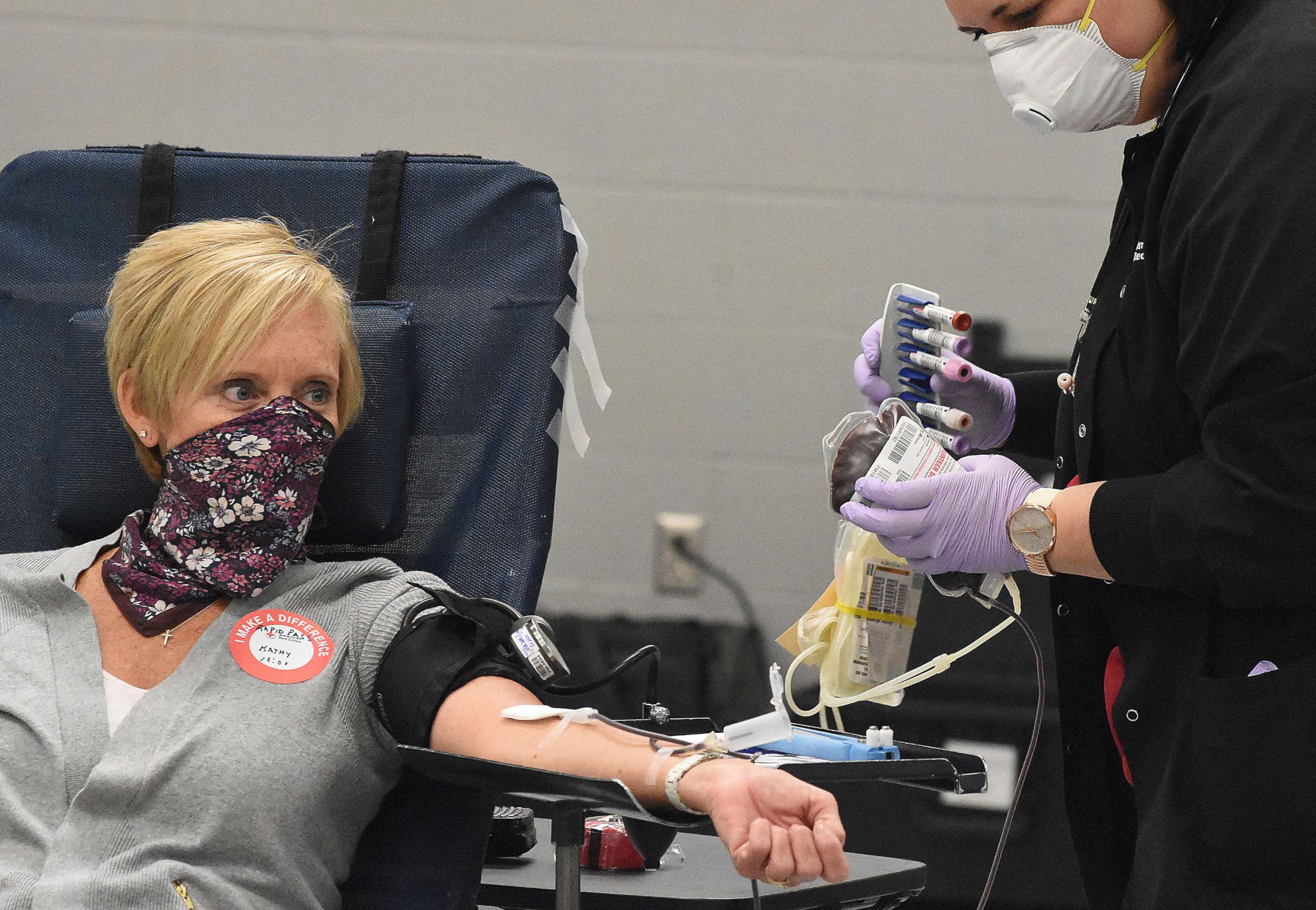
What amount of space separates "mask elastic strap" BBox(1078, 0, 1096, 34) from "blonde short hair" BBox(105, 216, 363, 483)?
874 mm

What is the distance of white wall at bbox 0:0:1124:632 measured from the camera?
8.32ft

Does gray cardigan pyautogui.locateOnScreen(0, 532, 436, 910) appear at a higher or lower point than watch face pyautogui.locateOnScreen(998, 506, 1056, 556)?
lower

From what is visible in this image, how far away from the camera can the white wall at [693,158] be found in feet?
8.32

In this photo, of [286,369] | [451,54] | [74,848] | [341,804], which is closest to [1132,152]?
[286,369]

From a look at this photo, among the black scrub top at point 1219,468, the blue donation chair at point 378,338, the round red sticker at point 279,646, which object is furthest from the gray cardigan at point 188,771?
the black scrub top at point 1219,468

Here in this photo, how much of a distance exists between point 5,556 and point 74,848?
43 centimetres

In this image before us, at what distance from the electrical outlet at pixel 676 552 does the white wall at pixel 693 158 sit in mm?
23

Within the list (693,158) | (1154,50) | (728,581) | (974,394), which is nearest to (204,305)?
(974,394)

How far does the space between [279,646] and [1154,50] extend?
107 cm

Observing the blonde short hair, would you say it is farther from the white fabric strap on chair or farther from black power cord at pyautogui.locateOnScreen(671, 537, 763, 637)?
black power cord at pyautogui.locateOnScreen(671, 537, 763, 637)

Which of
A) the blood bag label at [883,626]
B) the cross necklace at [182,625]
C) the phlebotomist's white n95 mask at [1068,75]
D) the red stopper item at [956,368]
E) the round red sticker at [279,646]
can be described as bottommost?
the cross necklace at [182,625]

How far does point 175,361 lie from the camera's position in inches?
58.7

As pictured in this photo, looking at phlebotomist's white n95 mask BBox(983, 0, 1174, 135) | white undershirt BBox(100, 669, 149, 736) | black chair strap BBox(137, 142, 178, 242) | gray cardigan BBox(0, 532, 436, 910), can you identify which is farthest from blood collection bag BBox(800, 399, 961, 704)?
black chair strap BBox(137, 142, 178, 242)

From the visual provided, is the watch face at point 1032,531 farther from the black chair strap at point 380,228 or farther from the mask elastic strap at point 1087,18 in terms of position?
the black chair strap at point 380,228
